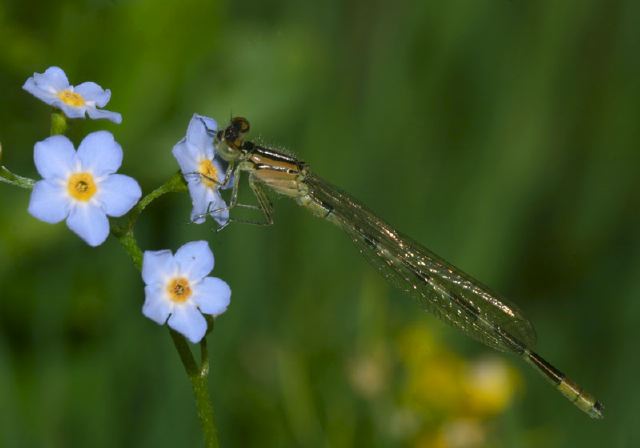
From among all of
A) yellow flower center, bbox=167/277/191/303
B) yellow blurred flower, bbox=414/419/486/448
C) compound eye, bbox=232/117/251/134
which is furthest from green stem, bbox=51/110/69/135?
yellow blurred flower, bbox=414/419/486/448

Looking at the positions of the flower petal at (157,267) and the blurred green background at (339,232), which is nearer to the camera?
the flower petal at (157,267)

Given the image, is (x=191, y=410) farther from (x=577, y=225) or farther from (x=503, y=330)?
(x=577, y=225)

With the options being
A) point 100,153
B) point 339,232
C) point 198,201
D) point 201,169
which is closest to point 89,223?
point 100,153

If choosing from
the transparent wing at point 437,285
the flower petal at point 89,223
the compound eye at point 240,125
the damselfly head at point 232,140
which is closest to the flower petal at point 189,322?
the flower petal at point 89,223

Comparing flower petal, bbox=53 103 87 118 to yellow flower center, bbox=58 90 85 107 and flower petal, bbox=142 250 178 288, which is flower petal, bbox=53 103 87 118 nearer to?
yellow flower center, bbox=58 90 85 107

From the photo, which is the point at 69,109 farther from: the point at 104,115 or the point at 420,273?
the point at 420,273

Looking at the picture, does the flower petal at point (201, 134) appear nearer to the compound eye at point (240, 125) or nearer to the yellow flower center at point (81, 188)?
the compound eye at point (240, 125)
